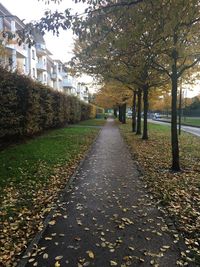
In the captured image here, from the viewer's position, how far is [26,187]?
7.16m

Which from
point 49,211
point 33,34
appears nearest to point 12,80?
point 33,34

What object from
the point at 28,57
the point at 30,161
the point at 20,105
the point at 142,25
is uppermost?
the point at 28,57

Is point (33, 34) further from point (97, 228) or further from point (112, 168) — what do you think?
point (112, 168)

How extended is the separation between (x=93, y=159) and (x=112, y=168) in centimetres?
180

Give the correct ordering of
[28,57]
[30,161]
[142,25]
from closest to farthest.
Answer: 1. [142,25]
2. [30,161]
3. [28,57]

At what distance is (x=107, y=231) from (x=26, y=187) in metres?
3.08

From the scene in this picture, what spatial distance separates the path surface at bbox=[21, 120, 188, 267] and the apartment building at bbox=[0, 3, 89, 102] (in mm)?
3497

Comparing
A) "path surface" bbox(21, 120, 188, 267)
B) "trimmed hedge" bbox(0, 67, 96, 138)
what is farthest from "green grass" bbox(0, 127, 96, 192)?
"path surface" bbox(21, 120, 188, 267)

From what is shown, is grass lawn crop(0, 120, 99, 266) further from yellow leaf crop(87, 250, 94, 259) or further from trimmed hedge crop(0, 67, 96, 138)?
trimmed hedge crop(0, 67, 96, 138)

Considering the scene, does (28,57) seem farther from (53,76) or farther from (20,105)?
(20,105)

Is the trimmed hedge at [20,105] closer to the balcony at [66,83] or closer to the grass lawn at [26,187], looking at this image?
the grass lawn at [26,187]

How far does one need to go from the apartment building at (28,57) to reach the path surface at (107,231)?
3.50 metres

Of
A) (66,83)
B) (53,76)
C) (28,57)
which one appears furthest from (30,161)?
(66,83)

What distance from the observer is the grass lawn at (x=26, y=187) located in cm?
459
